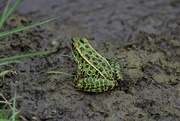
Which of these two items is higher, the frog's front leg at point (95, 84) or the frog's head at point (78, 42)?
the frog's head at point (78, 42)

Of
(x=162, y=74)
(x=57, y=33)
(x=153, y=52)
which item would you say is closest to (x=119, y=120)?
(x=162, y=74)

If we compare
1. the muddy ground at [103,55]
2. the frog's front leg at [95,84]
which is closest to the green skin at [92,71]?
the frog's front leg at [95,84]

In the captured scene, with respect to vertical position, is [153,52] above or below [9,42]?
below

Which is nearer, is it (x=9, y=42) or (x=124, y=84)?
(x=124, y=84)

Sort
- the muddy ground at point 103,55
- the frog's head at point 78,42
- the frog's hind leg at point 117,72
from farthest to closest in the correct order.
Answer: the frog's head at point 78,42
the frog's hind leg at point 117,72
the muddy ground at point 103,55

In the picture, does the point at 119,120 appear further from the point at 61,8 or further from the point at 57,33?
the point at 61,8

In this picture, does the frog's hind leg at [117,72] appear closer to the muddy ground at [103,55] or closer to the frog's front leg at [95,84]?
the frog's front leg at [95,84]

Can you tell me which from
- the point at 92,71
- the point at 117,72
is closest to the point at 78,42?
the point at 92,71
